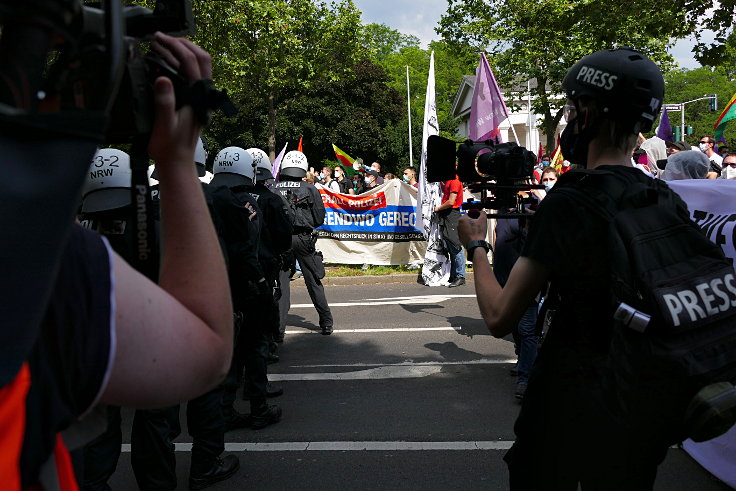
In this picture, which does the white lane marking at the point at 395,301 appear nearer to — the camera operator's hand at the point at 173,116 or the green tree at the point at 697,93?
the camera operator's hand at the point at 173,116

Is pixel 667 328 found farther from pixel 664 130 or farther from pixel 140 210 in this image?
pixel 664 130

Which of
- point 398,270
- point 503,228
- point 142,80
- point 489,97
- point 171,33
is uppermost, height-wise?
point 489,97

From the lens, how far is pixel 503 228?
5.92 meters

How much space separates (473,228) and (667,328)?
0.81 m

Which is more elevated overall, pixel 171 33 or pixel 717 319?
pixel 171 33

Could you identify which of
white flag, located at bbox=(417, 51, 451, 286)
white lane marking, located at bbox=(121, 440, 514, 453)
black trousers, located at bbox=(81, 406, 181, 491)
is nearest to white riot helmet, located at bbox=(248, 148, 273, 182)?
white lane marking, located at bbox=(121, 440, 514, 453)

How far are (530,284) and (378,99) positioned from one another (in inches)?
1636

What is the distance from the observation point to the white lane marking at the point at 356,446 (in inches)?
175

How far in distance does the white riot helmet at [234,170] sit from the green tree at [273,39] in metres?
19.5

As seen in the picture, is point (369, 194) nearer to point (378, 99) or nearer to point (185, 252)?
point (185, 252)

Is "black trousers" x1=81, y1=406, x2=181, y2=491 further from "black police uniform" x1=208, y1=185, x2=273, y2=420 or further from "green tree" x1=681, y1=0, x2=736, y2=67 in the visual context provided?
"green tree" x1=681, y1=0, x2=736, y2=67

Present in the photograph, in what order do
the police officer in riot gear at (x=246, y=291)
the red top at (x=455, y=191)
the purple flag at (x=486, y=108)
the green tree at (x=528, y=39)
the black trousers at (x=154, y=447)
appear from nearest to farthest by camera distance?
the black trousers at (x=154, y=447) → the police officer in riot gear at (x=246, y=291) → the purple flag at (x=486, y=108) → the red top at (x=455, y=191) → the green tree at (x=528, y=39)

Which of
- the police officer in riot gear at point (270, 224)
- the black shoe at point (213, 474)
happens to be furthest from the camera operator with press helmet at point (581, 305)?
the police officer in riot gear at point (270, 224)

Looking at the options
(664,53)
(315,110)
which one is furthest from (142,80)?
(315,110)
